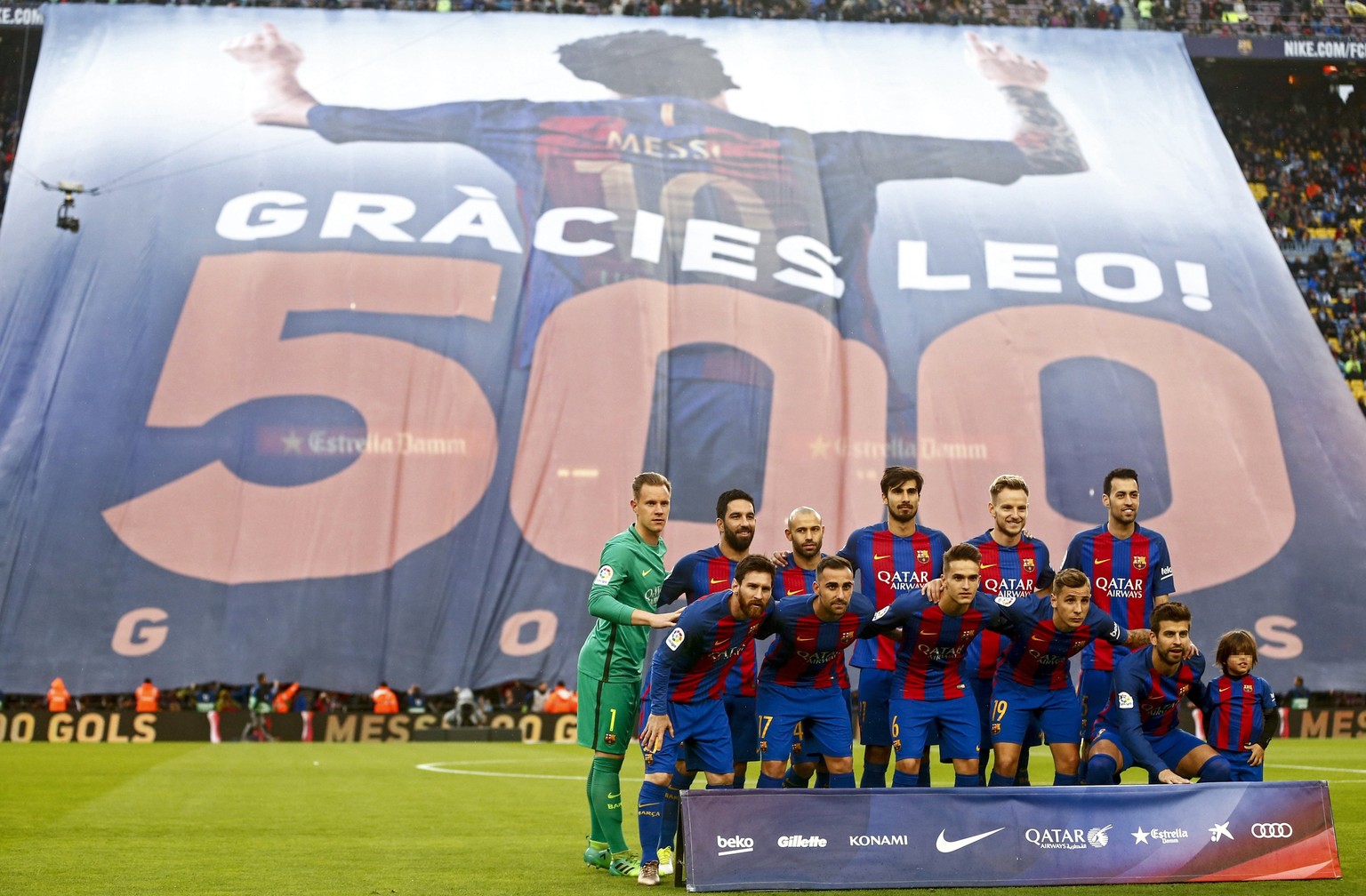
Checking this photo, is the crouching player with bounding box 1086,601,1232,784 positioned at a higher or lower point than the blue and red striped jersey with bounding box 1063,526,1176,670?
lower

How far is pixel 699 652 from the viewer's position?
726 centimetres

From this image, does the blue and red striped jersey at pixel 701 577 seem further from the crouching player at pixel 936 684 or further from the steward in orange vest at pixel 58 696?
the steward in orange vest at pixel 58 696

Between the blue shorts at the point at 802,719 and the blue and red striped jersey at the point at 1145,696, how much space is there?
69.1 inches

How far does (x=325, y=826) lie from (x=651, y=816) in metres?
3.74

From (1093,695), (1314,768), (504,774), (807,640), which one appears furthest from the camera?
(504,774)

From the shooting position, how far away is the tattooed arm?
31203 mm

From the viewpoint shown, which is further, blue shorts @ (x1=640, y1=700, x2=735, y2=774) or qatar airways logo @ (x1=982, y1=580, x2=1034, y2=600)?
qatar airways logo @ (x1=982, y1=580, x2=1034, y2=600)

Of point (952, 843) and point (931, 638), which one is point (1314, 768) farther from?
point (952, 843)

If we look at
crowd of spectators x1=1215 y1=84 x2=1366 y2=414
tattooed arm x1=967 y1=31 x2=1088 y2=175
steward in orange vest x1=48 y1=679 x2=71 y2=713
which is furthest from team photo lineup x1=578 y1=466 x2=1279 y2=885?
crowd of spectators x1=1215 y1=84 x2=1366 y2=414

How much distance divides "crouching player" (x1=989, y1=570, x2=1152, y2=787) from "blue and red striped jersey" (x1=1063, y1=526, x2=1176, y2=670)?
561 millimetres

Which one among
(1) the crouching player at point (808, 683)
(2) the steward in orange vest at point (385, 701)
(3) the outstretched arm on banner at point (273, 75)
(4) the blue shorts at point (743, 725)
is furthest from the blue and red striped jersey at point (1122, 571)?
(3) the outstretched arm on banner at point (273, 75)

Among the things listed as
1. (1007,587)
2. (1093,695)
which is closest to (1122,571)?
(1093,695)

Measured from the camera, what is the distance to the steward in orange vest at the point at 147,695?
2406 centimetres

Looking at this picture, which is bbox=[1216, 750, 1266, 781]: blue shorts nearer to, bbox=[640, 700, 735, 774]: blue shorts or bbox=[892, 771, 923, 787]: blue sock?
bbox=[892, 771, 923, 787]: blue sock
